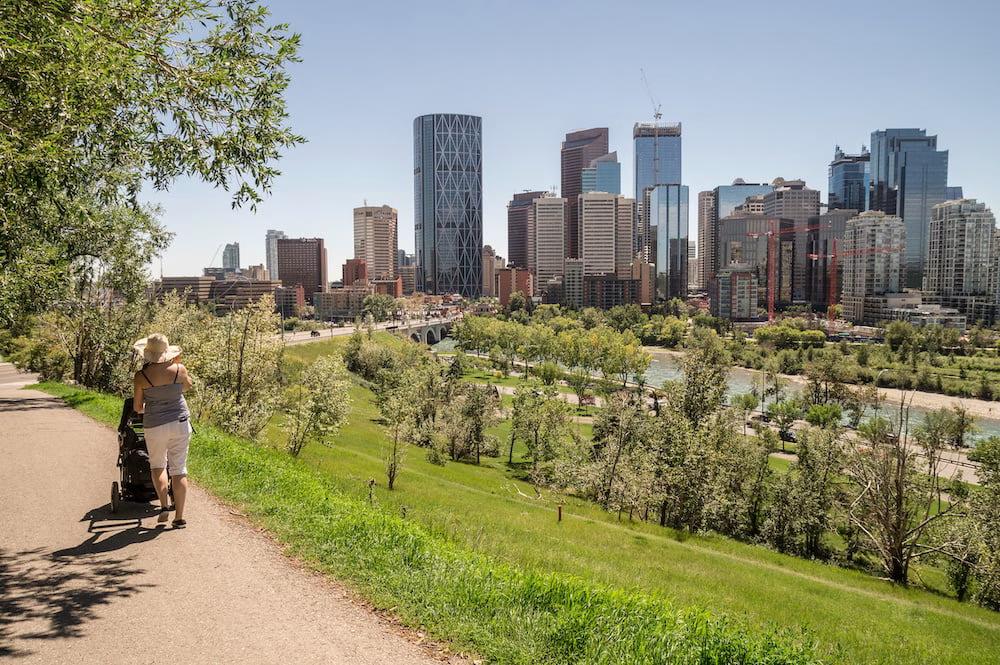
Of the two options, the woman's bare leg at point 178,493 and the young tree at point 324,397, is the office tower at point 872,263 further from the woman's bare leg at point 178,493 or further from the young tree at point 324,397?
the woman's bare leg at point 178,493

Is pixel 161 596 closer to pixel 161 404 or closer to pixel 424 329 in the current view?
pixel 161 404

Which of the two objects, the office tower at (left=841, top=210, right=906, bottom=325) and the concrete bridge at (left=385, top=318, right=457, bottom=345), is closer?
the concrete bridge at (left=385, top=318, right=457, bottom=345)

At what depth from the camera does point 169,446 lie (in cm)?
804

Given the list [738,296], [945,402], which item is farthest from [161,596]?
[738,296]

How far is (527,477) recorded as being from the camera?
48.0 metres

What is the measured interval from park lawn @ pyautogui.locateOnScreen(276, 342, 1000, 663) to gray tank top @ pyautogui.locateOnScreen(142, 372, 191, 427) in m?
4.03

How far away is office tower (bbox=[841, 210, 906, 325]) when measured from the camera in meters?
183

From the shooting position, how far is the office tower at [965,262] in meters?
163

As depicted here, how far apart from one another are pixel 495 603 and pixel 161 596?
3.24 metres

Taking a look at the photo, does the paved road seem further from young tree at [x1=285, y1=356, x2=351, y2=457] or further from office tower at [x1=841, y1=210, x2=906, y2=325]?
office tower at [x1=841, y1=210, x2=906, y2=325]

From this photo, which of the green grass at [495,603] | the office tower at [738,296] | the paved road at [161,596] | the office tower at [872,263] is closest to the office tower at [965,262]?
the office tower at [872,263]

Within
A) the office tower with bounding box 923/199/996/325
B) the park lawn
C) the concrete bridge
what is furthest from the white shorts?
the office tower with bounding box 923/199/996/325

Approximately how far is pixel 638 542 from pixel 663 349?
438 feet

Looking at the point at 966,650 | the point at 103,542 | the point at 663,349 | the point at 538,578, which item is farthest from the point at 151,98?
the point at 663,349
